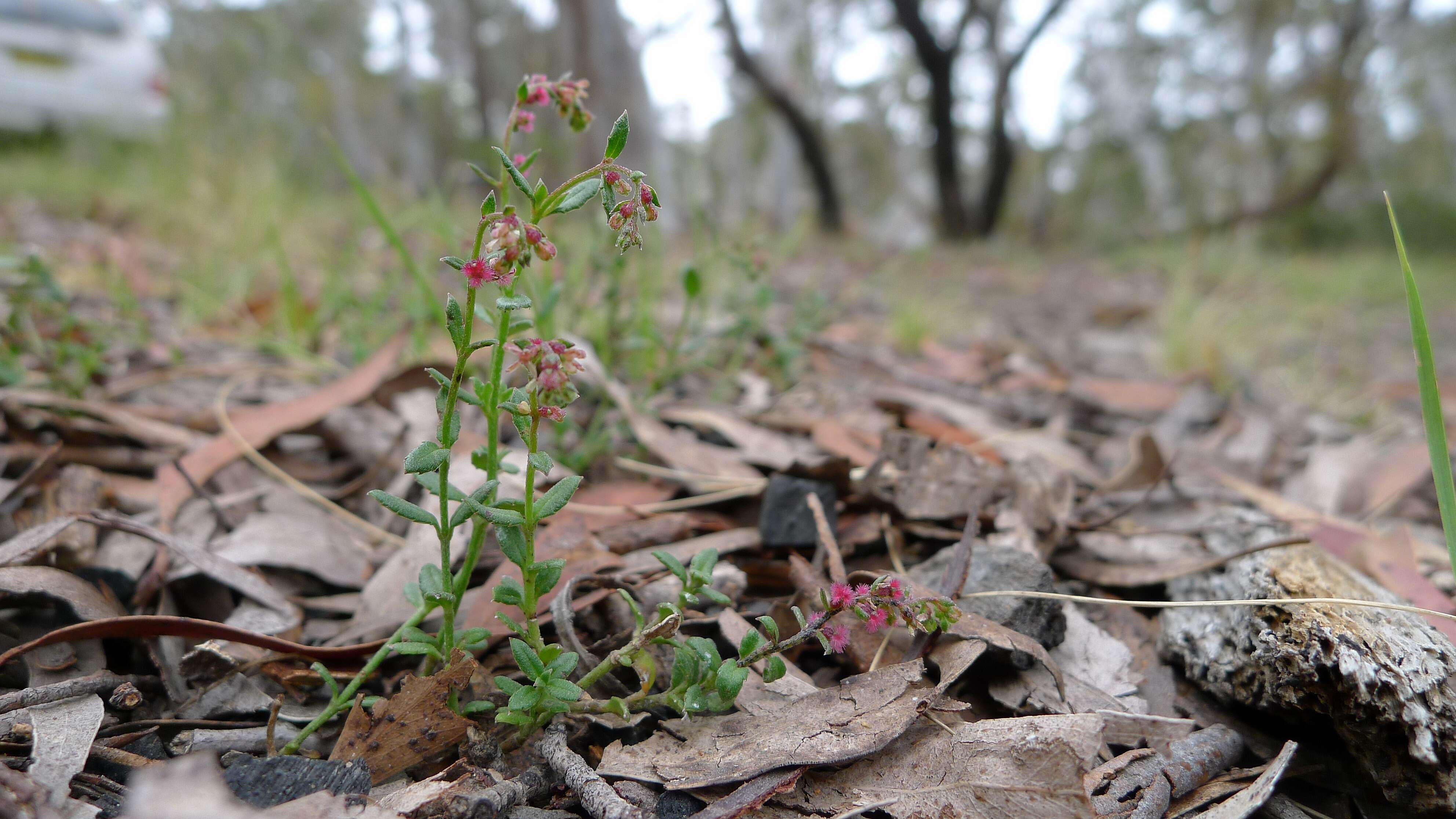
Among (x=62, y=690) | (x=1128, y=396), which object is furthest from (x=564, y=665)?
(x=1128, y=396)

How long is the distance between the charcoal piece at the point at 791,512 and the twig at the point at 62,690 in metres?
0.84

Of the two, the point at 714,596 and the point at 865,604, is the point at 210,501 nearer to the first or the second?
the point at 714,596

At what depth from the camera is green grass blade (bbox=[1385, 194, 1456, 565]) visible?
873 mm

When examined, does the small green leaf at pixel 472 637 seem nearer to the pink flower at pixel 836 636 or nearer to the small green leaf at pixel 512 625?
the small green leaf at pixel 512 625

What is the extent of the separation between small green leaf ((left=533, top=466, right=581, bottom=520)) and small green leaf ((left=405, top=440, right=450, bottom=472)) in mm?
103

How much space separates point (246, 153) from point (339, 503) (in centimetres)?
411

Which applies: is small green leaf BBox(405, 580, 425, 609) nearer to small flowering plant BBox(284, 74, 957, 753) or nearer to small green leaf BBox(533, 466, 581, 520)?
small flowering plant BBox(284, 74, 957, 753)

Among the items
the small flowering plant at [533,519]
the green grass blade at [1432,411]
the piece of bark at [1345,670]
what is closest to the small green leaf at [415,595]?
the small flowering plant at [533,519]

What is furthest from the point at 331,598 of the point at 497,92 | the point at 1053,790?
the point at 497,92

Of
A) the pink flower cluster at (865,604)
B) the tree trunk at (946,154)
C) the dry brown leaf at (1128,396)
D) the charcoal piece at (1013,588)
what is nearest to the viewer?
the pink flower cluster at (865,604)

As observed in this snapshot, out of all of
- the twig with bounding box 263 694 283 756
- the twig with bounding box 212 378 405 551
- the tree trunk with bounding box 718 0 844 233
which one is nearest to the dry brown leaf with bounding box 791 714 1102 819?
the twig with bounding box 263 694 283 756

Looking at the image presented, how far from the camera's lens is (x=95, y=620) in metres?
0.92

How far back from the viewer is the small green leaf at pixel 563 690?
31.7 inches

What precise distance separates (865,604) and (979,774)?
0.69 feet
